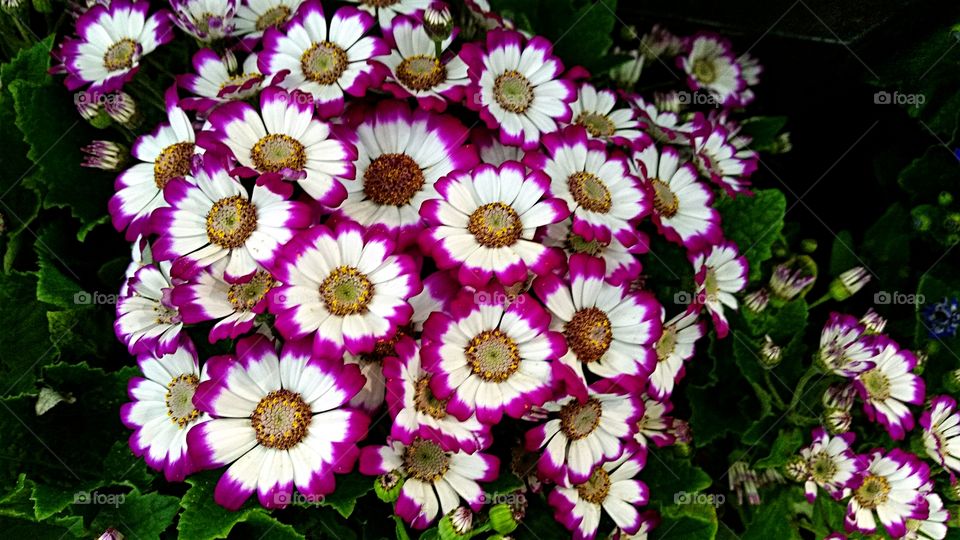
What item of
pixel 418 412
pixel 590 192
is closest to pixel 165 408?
pixel 418 412

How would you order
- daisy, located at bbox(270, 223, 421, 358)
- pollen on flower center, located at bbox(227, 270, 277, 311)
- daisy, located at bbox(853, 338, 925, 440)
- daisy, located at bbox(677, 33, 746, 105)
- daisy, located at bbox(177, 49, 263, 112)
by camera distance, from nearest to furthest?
daisy, located at bbox(270, 223, 421, 358) < pollen on flower center, located at bbox(227, 270, 277, 311) < daisy, located at bbox(177, 49, 263, 112) < daisy, located at bbox(853, 338, 925, 440) < daisy, located at bbox(677, 33, 746, 105)

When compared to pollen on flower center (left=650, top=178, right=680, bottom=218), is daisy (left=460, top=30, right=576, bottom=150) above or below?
above

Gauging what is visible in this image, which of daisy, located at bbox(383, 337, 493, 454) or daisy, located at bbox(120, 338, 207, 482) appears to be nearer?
daisy, located at bbox(383, 337, 493, 454)

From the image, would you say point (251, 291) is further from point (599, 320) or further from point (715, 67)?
point (715, 67)

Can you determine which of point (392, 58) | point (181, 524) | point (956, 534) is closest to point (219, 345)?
point (181, 524)

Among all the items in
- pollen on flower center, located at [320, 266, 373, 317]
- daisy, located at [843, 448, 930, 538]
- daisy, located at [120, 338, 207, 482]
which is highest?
pollen on flower center, located at [320, 266, 373, 317]

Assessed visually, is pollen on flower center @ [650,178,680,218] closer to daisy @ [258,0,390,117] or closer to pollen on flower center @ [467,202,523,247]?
pollen on flower center @ [467,202,523,247]

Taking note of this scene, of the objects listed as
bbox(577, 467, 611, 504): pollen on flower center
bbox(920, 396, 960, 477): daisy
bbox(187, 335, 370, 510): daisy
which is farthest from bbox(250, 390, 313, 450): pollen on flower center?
bbox(920, 396, 960, 477): daisy
